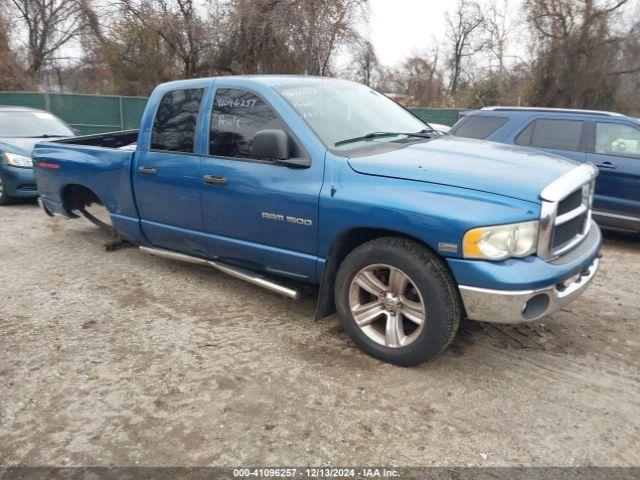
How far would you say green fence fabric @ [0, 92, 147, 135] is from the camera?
52.5ft

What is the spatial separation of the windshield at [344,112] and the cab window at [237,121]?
0.20m

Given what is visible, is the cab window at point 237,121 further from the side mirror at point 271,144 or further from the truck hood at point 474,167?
the truck hood at point 474,167

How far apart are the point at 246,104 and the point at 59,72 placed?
1146 inches

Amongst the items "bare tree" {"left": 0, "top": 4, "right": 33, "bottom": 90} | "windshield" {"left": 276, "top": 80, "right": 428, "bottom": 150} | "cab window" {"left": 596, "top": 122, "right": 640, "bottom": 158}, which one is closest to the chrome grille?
"windshield" {"left": 276, "top": 80, "right": 428, "bottom": 150}

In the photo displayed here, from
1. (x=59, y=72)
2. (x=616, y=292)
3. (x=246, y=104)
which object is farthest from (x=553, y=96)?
(x=59, y=72)

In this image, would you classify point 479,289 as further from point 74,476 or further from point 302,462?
point 74,476

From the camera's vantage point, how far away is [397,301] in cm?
329

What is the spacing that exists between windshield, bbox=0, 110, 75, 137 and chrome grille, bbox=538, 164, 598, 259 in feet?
27.3

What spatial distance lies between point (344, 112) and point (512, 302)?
200cm

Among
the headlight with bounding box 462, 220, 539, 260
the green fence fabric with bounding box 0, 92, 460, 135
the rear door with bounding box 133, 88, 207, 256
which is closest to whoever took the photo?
the headlight with bounding box 462, 220, 539, 260

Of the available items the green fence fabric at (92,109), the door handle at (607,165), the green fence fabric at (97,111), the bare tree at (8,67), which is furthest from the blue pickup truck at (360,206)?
the bare tree at (8,67)

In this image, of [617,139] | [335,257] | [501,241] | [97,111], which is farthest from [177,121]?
[97,111]

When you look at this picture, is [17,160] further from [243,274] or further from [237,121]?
[243,274]

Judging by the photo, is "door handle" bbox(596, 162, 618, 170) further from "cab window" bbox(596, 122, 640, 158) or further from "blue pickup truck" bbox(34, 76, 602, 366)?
"blue pickup truck" bbox(34, 76, 602, 366)
